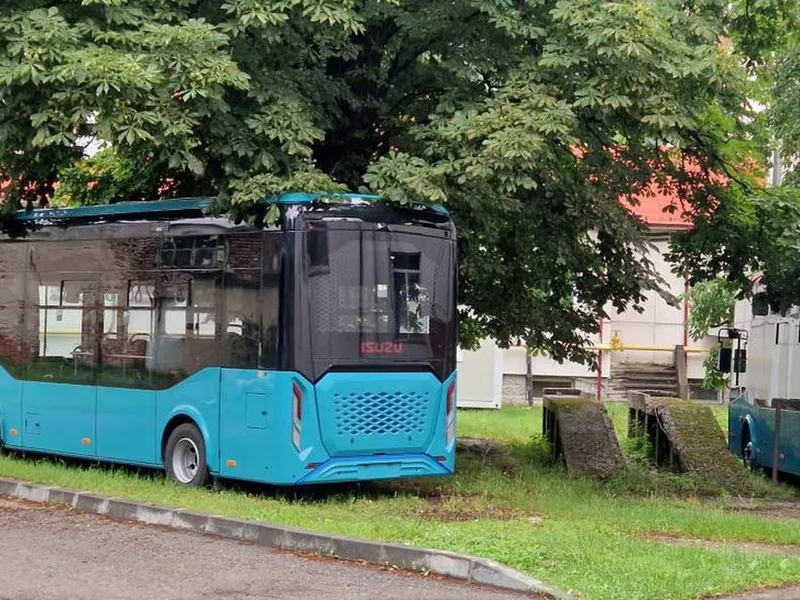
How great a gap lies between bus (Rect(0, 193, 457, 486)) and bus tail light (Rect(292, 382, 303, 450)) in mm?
10

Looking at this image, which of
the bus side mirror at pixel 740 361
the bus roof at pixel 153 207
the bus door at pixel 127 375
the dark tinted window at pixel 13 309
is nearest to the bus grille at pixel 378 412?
the bus roof at pixel 153 207

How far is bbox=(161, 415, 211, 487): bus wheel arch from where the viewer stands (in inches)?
550

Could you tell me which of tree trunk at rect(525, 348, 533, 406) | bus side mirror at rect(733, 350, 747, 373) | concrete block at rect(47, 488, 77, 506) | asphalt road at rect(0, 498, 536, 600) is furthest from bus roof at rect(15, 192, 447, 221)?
tree trunk at rect(525, 348, 533, 406)

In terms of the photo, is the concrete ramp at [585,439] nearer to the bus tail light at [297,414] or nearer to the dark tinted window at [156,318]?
the bus tail light at [297,414]

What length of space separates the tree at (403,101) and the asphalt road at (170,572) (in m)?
3.73

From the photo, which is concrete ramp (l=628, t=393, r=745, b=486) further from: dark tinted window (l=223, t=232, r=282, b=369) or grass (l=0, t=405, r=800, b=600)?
dark tinted window (l=223, t=232, r=282, b=369)

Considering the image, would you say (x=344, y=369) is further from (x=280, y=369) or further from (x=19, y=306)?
(x=19, y=306)

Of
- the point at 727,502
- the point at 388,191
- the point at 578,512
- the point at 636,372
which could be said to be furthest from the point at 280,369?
the point at 636,372

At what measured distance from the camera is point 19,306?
16.4 metres

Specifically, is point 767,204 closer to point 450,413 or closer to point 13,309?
point 450,413

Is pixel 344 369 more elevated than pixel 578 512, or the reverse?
pixel 344 369

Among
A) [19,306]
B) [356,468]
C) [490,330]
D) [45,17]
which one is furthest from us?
[490,330]

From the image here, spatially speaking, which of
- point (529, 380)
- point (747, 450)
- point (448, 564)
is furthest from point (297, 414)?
Answer: point (529, 380)

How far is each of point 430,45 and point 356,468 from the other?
502 cm
